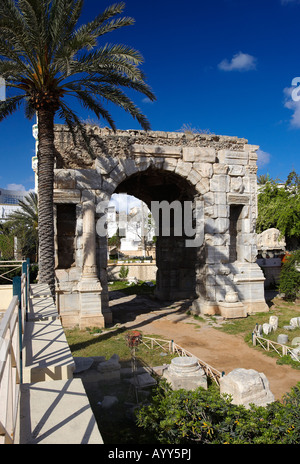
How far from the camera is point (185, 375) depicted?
225 inches

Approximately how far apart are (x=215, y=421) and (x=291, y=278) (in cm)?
1056

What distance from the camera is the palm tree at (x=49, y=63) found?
7348mm

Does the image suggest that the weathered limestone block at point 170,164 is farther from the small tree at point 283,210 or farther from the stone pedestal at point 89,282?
the small tree at point 283,210

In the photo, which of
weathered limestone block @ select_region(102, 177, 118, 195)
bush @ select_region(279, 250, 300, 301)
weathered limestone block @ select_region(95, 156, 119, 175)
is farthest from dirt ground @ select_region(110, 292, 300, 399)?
weathered limestone block @ select_region(95, 156, 119, 175)

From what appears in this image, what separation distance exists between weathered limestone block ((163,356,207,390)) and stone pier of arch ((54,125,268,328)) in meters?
4.65

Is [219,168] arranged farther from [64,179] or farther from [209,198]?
[64,179]

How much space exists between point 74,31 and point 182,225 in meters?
8.66

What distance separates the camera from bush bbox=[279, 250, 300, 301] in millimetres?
13379

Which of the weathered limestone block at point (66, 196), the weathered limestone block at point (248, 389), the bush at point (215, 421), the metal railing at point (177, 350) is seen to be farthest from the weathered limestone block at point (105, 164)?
the bush at point (215, 421)

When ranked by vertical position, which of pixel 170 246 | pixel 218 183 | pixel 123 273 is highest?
pixel 218 183

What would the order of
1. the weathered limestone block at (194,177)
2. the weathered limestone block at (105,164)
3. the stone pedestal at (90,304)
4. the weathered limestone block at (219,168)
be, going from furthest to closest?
the weathered limestone block at (219,168) < the weathered limestone block at (194,177) < the weathered limestone block at (105,164) < the stone pedestal at (90,304)

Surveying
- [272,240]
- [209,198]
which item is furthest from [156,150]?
[272,240]

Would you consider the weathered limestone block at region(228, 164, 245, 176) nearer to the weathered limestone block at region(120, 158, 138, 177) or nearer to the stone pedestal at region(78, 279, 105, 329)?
the weathered limestone block at region(120, 158, 138, 177)

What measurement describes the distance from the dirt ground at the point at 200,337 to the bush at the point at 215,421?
2056mm
